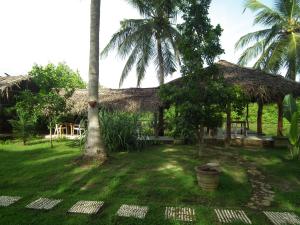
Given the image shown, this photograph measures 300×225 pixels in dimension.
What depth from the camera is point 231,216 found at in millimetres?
4750

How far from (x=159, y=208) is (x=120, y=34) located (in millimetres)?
12716

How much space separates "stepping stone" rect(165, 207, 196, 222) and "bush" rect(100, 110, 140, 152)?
6.09 meters

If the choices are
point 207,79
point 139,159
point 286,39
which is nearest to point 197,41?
point 207,79

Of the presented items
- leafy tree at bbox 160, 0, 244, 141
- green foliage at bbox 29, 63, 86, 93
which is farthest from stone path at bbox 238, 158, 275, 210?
green foliage at bbox 29, 63, 86, 93

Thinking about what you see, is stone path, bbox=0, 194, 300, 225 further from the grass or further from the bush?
the bush

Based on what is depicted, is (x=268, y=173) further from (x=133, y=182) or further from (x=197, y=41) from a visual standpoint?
(x=197, y=41)

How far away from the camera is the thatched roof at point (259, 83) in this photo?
38.1 ft

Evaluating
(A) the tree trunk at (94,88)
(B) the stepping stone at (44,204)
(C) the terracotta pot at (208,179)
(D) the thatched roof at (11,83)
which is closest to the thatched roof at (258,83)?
(A) the tree trunk at (94,88)

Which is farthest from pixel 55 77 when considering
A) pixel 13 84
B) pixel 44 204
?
pixel 44 204

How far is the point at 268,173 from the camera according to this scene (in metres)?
7.74

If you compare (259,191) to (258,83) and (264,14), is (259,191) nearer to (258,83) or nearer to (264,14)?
(258,83)

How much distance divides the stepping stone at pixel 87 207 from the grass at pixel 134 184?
0.13m

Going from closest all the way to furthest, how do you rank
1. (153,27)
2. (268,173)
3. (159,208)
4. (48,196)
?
(159,208)
(48,196)
(268,173)
(153,27)

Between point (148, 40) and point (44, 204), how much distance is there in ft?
40.3
